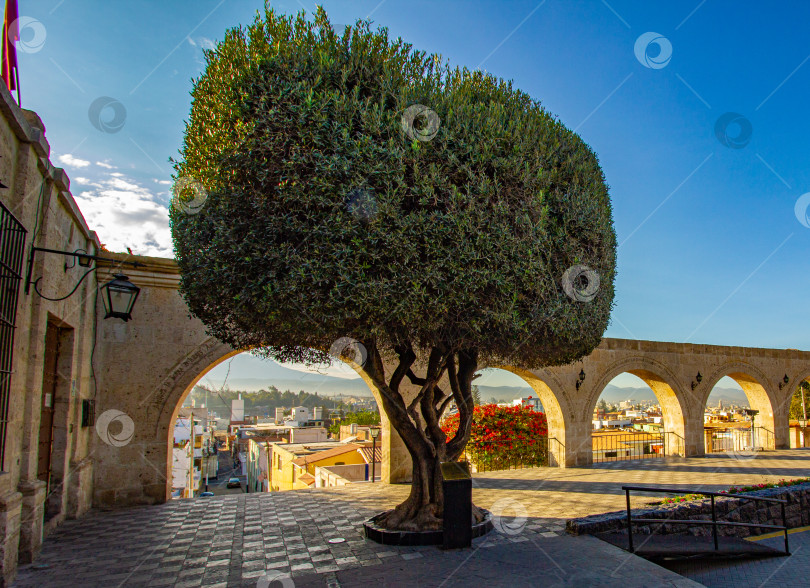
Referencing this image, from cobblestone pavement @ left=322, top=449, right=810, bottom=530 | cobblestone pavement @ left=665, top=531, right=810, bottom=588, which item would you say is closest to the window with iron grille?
cobblestone pavement @ left=322, top=449, right=810, bottom=530

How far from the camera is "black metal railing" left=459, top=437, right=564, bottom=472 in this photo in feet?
43.4

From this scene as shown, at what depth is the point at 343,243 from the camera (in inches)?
206

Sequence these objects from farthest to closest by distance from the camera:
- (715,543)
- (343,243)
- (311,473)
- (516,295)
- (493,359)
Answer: (311,473)
(493,359)
(715,543)
(516,295)
(343,243)

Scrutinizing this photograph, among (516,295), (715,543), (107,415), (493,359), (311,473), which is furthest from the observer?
(311,473)

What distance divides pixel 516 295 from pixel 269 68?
365 centimetres

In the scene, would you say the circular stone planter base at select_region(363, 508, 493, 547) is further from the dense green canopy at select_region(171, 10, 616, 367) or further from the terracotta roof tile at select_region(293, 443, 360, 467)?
the terracotta roof tile at select_region(293, 443, 360, 467)

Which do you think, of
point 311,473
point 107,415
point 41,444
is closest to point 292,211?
point 41,444

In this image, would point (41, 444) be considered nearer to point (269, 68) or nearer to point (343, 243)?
point (343, 243)

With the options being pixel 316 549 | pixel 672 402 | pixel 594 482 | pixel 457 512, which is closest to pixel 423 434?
pixel 457 512

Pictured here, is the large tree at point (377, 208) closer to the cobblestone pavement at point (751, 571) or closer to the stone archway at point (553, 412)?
the cobblestone pavement at point (751, 571)

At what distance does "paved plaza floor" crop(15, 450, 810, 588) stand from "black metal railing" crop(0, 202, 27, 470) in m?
1.78

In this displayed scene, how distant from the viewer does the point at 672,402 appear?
15023 mm

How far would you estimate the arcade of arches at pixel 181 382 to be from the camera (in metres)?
8.84

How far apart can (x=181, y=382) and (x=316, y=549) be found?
4706 mm
